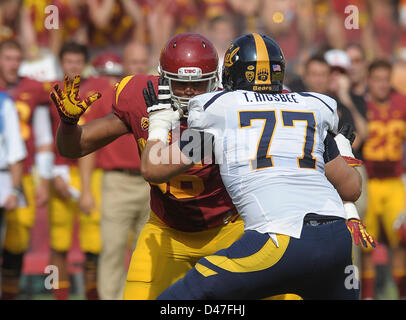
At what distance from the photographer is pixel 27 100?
6.32 m

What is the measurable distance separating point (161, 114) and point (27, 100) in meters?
3.15

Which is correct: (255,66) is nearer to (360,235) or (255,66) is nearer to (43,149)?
(360,235)

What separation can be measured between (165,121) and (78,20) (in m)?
4.93

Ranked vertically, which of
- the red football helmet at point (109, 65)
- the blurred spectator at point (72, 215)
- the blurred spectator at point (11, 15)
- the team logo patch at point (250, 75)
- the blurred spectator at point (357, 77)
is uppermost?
the team logo patch at point (250, 75)

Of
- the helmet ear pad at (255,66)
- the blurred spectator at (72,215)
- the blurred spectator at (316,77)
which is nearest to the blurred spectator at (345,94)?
the blurred spectator at (316,77)

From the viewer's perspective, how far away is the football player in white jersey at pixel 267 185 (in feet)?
9.83

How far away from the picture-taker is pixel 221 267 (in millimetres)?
3008

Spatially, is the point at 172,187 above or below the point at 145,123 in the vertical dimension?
below

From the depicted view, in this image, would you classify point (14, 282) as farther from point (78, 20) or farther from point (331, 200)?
point (331, 200)

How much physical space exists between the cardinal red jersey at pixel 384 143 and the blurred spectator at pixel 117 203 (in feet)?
6.89

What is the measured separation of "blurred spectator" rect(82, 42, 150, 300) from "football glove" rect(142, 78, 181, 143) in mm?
2659

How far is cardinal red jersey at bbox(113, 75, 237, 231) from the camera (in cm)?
394

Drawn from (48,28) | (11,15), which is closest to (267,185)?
(48,28)

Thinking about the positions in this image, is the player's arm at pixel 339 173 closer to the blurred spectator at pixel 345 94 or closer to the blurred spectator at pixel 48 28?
the blurred spectator at pixel 345 94
